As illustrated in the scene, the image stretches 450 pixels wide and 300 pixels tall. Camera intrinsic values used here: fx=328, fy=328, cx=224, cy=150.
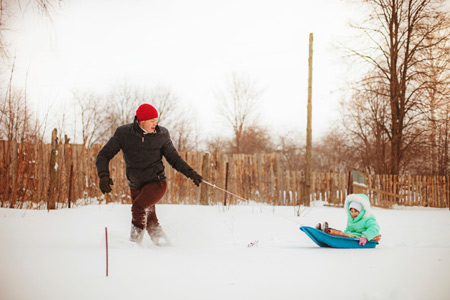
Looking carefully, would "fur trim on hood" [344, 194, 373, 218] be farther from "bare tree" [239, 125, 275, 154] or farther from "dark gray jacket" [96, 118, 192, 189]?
"bare tree" [239, 125, 275, 154]

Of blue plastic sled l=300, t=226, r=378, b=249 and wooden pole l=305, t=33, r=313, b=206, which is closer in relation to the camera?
blue plastic sled l=300, t=226, r=378, b=249

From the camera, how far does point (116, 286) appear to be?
203 cm

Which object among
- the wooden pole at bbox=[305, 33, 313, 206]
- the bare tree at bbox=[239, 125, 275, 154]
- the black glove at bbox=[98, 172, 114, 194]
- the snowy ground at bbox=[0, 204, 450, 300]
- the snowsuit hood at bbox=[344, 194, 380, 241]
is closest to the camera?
the snowy ground at bbox=[0, 204, 450, 300]

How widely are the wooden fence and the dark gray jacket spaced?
14.7 ft

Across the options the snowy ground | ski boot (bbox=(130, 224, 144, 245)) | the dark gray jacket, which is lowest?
the snowy ground

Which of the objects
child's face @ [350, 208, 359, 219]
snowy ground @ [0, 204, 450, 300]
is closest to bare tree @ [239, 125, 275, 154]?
child's face @ [350, 208, 359, 219]

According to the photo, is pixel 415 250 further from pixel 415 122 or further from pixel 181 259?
pixel 415 122

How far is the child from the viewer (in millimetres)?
3959

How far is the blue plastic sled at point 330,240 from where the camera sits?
377cm

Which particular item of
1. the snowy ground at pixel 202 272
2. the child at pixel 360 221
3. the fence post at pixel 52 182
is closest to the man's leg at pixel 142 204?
the snowy ground at pixel 202 272

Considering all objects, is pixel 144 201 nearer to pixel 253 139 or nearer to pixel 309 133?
pixel 309 133

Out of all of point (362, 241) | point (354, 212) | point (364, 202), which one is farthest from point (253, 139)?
point (362, 241)

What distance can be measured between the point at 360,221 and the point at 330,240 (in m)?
0.71

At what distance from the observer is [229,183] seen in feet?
36.4
